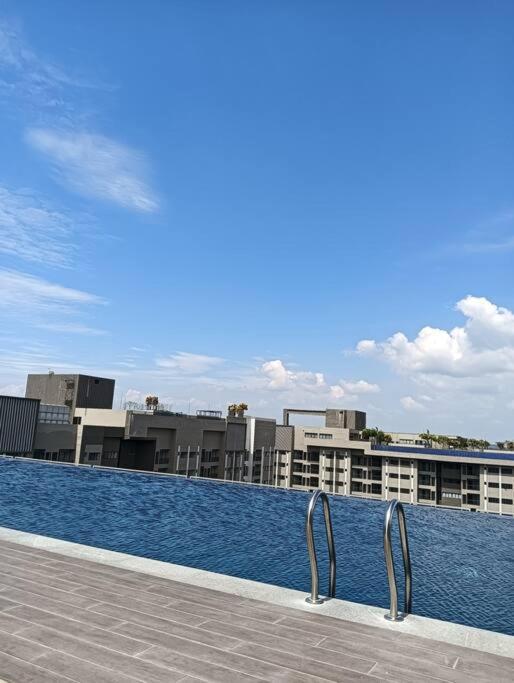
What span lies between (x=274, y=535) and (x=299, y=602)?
7.00 metres

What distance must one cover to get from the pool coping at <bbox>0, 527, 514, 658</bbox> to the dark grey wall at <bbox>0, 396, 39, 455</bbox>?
1914 inches

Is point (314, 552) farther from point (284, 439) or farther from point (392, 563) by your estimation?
point (284, 439)

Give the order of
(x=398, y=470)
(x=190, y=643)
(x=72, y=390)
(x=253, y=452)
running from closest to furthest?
(x=190, y=643) → (x=72, y=390) → (x=398, y=470) → (x=253, y=452)

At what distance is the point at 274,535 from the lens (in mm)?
12133

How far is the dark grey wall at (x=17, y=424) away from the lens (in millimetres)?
50219

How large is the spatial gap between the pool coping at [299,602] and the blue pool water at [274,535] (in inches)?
121

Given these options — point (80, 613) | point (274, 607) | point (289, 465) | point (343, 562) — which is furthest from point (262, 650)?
point (289, 465)

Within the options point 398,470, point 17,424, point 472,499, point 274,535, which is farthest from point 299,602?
point 398,470

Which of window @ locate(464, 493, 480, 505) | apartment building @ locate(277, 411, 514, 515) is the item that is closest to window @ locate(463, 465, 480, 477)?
apartment building @ locate(277, 411, 514, 515)

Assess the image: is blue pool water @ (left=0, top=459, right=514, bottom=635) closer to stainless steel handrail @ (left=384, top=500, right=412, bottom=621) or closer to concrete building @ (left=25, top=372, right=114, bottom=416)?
stainless steel handrail @ (left=384, top=500, right=412, bottom=621)

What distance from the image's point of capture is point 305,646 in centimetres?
429

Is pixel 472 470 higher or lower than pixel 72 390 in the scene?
lower

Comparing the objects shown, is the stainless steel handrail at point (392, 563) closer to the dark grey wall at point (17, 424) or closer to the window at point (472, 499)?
the dark grey wall at point (17, 424)

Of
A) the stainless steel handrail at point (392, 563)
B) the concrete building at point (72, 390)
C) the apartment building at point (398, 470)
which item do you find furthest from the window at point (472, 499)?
the stainless steel handrail at point (392, 563)
